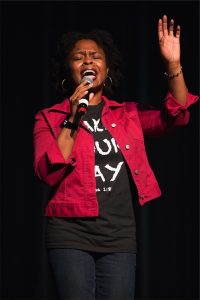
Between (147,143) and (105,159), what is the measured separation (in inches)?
69.6

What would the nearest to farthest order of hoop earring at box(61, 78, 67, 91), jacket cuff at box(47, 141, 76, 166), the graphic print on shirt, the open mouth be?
jacket cuff at box(47, 141, 76, 166), the graphic print on shirt, the open mouth, hoop earring at box(61, 78, 67, 91)

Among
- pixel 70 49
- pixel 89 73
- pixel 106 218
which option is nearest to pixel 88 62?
pixel 89 73

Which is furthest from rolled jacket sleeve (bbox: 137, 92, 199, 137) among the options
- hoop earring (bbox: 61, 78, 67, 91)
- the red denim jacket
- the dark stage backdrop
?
the dark stage backdrop

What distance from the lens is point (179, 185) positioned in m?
3.67

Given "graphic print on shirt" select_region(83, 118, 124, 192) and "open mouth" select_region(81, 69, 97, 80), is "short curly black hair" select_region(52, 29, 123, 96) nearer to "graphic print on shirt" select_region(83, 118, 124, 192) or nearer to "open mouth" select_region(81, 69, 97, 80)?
"open mouth" select_region(81, 69, 97, 80)

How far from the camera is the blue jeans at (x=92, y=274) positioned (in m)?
1.81

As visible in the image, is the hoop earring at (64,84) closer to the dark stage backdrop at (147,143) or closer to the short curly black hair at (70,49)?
the short curly black hair at (70,49)

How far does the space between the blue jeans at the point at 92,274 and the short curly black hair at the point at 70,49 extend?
0.70 metres

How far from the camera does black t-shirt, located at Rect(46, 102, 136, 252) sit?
186 cm

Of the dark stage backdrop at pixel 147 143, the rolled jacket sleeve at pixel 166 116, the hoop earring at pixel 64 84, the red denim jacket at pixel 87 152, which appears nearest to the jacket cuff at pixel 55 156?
the red denim jacket at pixel 87 152

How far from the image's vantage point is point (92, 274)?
6.13ft

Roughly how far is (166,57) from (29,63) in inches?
73.5

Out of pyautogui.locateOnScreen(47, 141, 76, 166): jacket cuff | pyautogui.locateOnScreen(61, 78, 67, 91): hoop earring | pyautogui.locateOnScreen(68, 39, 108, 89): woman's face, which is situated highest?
pyautogui.locateOnScreen(68, 39, 108, 89): woman's face

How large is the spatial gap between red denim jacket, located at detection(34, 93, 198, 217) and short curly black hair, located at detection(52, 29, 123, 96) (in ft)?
0.73
